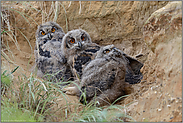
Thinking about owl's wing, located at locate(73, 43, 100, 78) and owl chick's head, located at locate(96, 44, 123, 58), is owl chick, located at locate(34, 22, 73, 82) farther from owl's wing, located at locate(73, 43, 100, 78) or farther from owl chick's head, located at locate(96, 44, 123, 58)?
owl chick's head, located at locate(96, 44, 123, 58)

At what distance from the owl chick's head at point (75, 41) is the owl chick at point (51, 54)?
0.30 m

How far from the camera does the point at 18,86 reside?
9.15 feet

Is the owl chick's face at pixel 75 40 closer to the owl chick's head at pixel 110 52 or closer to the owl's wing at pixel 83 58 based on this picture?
the owl's wing at pixel 83 58

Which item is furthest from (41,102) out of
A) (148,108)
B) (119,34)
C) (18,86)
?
(119,34)

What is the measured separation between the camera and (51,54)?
5059 mm

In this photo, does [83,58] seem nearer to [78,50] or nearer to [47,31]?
[78,50]

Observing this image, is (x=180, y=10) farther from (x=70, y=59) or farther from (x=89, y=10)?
(x=89, y=10)

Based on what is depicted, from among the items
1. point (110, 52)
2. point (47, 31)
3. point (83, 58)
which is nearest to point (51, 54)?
point (47, 31)

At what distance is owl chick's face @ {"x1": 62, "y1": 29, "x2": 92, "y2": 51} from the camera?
4676 millimetres

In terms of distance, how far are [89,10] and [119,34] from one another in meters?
1.07

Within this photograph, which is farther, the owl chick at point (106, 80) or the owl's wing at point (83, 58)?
the owl's wing at point (83, 58)

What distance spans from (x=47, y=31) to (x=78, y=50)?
3.79 ft

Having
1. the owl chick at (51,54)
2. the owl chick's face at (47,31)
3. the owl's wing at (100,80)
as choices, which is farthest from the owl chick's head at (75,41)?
the owl's wing at (100,80)

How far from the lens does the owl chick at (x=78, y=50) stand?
14.8ft
